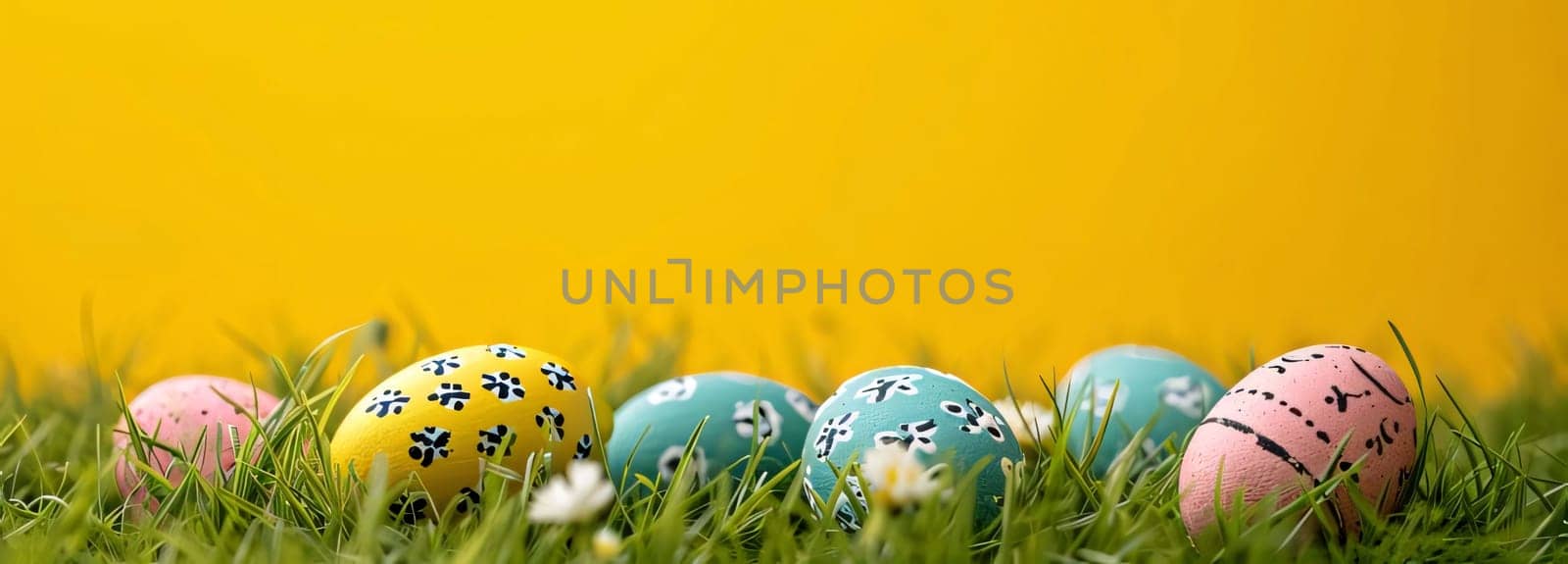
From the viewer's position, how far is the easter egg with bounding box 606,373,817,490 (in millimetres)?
1083

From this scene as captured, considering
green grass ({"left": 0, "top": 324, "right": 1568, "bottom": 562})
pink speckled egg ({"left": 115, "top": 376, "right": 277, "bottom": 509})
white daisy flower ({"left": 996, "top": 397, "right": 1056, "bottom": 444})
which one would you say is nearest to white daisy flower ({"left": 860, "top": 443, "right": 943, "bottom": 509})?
green grass ({"left": 0, "top": 324, "right": 1568, "bottom": 562})

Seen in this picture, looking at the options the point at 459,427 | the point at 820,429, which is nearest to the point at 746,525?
the point at 820,429

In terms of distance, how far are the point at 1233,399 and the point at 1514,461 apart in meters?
0.40

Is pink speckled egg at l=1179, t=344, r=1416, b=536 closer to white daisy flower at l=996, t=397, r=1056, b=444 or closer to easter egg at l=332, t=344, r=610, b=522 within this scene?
white daisy flower at l=996, t=397, r=1056, b=444

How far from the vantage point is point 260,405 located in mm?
1210

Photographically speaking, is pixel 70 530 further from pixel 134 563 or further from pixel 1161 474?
pixel 1161 474

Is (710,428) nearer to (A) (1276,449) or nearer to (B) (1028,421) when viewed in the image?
(B) (1028,421)

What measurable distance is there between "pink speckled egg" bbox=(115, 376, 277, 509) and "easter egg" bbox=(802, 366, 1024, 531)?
507mm

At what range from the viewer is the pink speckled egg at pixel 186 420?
1081 mm

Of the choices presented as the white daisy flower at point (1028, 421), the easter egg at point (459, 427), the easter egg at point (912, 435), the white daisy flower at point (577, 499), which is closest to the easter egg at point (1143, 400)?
the white daisy flower at point (1028, 421)

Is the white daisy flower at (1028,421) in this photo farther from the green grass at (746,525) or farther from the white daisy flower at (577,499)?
the white daisy flower at (577,499)

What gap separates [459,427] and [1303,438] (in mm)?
631

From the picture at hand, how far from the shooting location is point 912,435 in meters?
0.93

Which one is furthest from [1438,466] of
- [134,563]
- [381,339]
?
[381,339]
